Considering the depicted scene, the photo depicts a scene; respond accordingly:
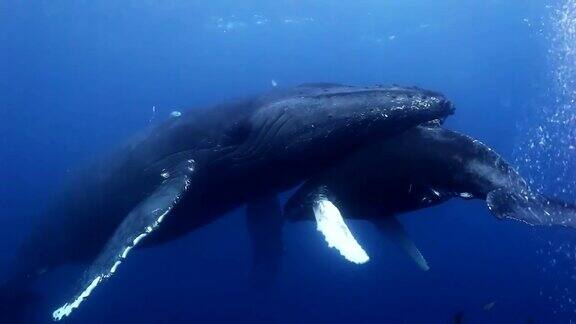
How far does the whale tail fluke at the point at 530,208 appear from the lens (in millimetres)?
6714

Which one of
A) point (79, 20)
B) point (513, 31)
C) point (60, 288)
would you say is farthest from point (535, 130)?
point (60, 288)

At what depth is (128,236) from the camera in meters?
7.93

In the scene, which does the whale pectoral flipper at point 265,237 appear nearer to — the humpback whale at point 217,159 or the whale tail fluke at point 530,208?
the humpback whale at point 217,159

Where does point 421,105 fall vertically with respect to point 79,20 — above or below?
above

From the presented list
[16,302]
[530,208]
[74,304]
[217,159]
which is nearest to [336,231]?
[530,208]

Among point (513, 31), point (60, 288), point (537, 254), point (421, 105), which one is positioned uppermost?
point (421, 105)

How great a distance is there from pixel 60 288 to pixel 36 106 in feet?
194

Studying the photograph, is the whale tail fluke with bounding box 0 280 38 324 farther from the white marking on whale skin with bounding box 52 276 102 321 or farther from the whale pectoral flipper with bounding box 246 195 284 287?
the white marking on whale skin with bounding box 52 276 102 321

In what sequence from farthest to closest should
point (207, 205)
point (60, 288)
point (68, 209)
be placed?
point (60, 288), point (68, 209), point (207, 205)

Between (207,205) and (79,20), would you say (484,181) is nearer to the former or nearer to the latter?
(207,205)

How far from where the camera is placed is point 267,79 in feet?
244

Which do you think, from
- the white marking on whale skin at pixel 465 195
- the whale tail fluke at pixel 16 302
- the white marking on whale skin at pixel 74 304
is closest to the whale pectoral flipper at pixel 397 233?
the white marking on whale skin at pixel 465 195

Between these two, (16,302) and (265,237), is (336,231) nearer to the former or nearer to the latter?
(265,237)

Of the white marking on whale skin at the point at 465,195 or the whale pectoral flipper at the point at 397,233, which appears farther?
the whale pectoral flipper at the point at 397,233
